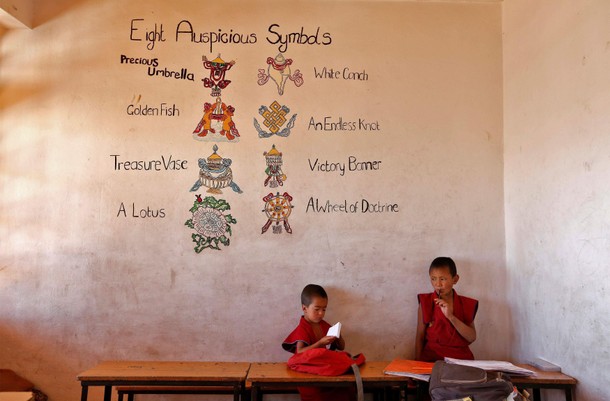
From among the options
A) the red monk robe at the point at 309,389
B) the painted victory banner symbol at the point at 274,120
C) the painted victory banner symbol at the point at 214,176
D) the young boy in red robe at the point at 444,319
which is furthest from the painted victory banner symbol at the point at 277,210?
the young boy in red robe at the point at 444,319

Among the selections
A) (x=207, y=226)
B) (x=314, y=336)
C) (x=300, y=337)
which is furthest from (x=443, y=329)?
(x=207, y=226)

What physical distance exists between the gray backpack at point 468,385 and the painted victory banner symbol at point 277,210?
1.52 meters

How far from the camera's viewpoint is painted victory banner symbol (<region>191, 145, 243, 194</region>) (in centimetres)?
400

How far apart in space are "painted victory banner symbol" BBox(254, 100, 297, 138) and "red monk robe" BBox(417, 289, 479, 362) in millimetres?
1588

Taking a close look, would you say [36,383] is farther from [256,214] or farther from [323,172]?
[323,172]

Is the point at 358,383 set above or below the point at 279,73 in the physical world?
below

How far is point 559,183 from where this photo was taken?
340 centimetres

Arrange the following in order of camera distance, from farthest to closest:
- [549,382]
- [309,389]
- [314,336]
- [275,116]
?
[275,116]
[314,336]
[309,389]
[549,382]

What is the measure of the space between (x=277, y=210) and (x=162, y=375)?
54.7 inches

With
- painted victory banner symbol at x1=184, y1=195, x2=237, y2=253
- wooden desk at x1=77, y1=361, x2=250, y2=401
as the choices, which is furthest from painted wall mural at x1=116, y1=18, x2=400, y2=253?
wooden desk at x1=77, y1=361, x2=250, y2=401

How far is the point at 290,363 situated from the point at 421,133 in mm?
1961

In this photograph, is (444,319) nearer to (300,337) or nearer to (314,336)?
(314,336)

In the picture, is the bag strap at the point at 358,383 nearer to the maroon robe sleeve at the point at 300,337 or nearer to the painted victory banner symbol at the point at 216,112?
the maroon robe sleeve at the point at 300,337

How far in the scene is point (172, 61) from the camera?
13.4 ft
